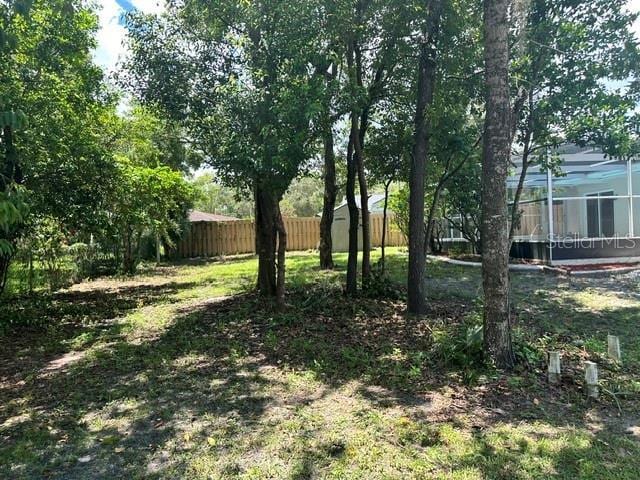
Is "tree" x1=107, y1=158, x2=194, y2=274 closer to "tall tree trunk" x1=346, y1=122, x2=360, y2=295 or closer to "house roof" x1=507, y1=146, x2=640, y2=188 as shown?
"tall tree trunk" x1=346, y1=122, x2=360, y2=295

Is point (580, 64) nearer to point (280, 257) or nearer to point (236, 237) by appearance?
point (280, 257)

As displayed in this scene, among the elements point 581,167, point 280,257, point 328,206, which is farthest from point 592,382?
point 581,167

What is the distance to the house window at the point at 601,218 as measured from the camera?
15398mm

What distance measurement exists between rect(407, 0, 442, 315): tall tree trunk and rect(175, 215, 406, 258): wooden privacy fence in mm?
13627

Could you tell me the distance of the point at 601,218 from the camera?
51.1 ft

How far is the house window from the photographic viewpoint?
15398 millimetres

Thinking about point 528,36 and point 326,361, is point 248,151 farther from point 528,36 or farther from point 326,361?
point 528,36

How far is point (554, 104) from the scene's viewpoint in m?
7.43

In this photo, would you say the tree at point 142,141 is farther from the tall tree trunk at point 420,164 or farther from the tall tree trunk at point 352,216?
the tall tree trunk at point 420,164

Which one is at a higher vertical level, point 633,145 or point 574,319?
point 633,145

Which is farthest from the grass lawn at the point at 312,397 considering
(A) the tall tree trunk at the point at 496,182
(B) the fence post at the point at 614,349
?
(A) the tall tree trunk at the point at 496,182

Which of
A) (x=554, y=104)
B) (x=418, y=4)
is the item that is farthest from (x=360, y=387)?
(x=554, y=104)

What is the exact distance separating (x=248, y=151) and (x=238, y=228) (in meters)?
17.2

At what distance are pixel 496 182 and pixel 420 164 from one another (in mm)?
2491
